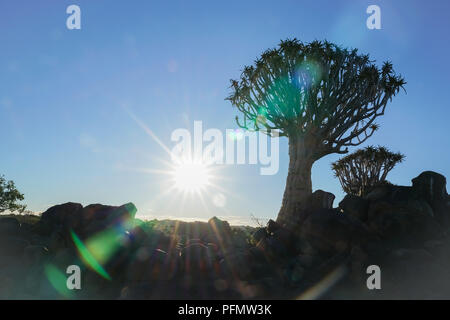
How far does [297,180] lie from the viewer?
1534 centimetres

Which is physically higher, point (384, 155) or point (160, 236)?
point (384, 155)

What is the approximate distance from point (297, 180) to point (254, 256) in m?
5.34

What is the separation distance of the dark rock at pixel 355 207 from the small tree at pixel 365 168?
5.69m

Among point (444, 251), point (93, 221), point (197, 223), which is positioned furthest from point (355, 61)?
point (93, 221)

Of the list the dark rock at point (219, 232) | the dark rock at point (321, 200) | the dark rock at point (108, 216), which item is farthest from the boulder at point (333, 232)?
the dark rock at point (108, 216)

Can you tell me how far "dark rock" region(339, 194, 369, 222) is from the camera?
39.3ft

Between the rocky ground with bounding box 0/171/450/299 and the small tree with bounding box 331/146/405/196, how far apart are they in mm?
5151

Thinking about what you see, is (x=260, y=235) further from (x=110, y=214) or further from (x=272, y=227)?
(x=110, y=214)

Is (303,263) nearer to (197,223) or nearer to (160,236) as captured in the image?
(160,236)

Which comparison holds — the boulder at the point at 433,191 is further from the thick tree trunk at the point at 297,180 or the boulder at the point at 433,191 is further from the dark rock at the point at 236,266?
the dark rock at the point at 236,266

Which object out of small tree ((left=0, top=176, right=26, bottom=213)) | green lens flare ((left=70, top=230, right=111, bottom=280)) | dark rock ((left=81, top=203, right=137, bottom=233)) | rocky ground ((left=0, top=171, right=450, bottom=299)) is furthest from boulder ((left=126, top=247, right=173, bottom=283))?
small tree ((left=0, top=176, right=26, bottom=213))

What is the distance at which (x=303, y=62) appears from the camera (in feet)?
50.7
